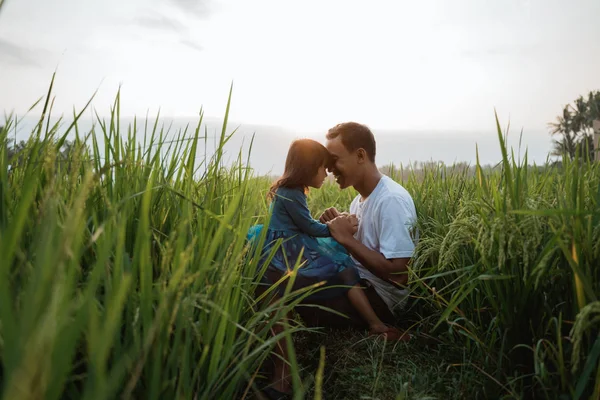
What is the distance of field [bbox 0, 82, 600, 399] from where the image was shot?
2.75 ft

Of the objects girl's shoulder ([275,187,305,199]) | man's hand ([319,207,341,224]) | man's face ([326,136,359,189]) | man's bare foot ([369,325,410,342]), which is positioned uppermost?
man's face ([326,136,359,189])

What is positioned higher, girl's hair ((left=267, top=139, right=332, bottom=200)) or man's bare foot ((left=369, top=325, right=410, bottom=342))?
girl's hair ((left=267, top=139, right=332, bottom=200))

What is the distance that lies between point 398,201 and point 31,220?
7.25 feet

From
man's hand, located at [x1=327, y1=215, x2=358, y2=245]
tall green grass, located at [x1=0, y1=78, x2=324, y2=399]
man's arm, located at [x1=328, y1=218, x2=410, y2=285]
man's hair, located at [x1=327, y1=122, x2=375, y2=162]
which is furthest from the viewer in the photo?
man's hair, located at [x1=327, y1=122, x2=375, y2=162]

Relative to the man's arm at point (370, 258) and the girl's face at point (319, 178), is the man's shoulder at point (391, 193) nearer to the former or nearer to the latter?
the man's arm at point (370, 258)

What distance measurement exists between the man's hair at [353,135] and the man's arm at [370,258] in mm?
572

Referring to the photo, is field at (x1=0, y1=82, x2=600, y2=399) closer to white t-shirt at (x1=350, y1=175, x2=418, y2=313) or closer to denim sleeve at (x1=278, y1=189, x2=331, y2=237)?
white t-shirt at (x1=350, y1=175, x2=418, y2=313)

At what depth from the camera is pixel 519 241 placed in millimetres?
1591

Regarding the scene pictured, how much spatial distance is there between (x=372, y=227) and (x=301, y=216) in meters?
0.53

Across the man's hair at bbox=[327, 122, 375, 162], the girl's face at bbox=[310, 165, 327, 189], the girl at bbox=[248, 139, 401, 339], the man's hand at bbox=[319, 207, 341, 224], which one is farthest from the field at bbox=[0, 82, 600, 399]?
the man's hair at bbox=[327, 122, 375, 162]

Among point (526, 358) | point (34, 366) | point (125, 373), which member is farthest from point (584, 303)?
point (34, 366)

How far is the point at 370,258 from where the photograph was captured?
3.02m

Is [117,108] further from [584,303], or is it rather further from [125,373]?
[584,303]

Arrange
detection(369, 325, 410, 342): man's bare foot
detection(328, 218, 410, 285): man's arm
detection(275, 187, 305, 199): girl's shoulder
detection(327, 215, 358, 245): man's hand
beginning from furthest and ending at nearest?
detection(275, 187, 305, 199): girl's shoulder, detection(327, 215, 358, 245): man's hand, detection(328, 218, 410, 285): man's arm, detection(369, 325, 410, 342): man's bare foot
